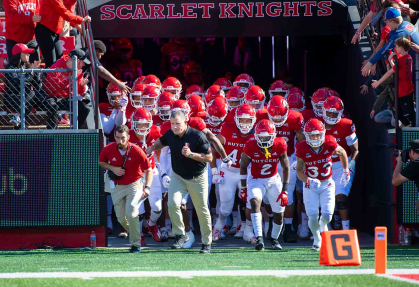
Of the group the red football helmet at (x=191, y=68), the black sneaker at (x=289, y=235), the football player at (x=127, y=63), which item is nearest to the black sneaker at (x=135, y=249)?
the black sneaker at (x=289, y=235)

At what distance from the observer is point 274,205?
37.1 ft

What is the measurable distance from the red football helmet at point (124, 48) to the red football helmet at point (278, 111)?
456cm

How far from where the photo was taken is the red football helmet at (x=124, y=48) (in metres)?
15.8

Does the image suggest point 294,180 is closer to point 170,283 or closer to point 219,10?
point 219,10

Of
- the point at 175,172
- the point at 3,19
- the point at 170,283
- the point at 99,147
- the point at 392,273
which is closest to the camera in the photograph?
the point at 170,283

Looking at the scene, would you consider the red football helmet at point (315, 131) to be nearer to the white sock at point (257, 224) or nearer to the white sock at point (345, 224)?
the white sock at point (257, 224)

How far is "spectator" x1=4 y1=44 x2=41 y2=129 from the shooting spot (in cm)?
1142

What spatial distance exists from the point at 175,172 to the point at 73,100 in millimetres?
1770

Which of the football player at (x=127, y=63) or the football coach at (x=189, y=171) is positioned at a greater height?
the football player at (x=127, y=63)

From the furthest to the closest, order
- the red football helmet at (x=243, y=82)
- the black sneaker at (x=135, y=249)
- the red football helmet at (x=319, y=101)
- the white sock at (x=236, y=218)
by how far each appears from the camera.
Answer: the red football helmet at (x=243, y=82) < the white sock at (x=236, y=218) < the red football helmet at (x=319, y=101) < the black sneaker at (x=135, y=249)

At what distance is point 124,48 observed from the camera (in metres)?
15.8

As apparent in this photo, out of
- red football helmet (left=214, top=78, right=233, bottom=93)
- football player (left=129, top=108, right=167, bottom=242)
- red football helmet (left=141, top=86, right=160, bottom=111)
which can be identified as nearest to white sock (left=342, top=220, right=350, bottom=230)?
football player (left=129, top=108, right=167, bottom=242)

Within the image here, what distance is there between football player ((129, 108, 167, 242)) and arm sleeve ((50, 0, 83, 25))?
5.12ft

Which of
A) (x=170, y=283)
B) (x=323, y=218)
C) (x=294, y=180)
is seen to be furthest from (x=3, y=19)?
(x=170, y=283)
